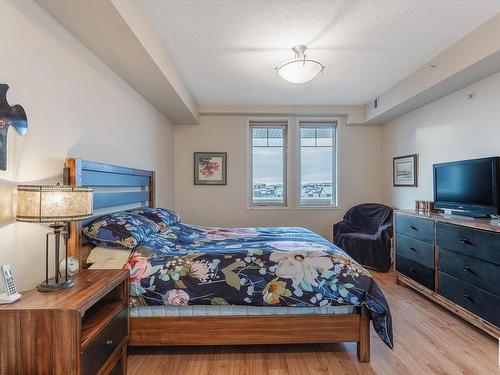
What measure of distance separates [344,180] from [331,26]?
293cm

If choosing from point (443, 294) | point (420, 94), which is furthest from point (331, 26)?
point (443, 294)

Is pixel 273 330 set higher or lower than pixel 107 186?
lower

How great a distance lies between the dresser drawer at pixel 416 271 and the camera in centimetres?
269

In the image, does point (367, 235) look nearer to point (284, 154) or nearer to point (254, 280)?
point (284, 154)

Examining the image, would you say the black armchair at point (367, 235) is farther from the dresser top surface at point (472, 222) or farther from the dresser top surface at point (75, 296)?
the dresser top surface at point (75, 296)

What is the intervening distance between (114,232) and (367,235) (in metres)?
3.44

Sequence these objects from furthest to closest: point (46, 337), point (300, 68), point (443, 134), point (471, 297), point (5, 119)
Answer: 1. point (443, 134)
2. point (300, 68)
3. point (471, 297)
4. point (5, 119)
5. point (46, 337)

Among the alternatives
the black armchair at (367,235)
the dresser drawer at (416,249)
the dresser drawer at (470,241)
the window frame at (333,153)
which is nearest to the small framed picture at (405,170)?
the black armchair at (367,235)

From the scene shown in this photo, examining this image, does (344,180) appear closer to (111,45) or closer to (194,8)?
(194,8)

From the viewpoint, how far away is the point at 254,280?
1816 millimetres

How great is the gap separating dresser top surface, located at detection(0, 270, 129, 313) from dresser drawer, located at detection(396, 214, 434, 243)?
281 centimetres

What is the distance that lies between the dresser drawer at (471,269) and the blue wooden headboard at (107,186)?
9.80 ft

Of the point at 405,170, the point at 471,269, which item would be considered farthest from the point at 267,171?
the point at 471,269

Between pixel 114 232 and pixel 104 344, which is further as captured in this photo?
pixel 114 232
